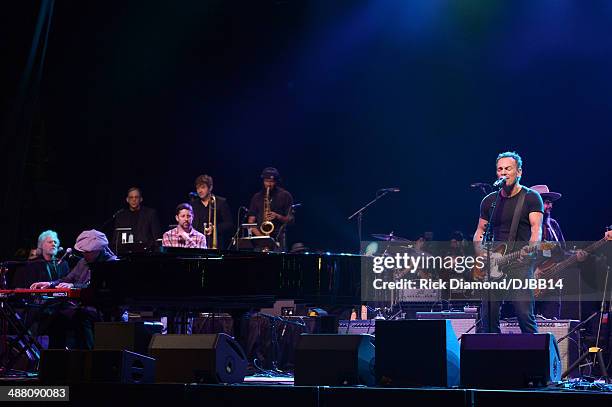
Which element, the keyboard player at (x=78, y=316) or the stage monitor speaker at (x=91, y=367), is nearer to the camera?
the stage monitor speaker at (x=91, y=367)

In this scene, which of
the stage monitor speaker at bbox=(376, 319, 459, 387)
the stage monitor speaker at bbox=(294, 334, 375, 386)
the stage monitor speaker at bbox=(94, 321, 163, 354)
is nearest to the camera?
the stage monitor speaker at bbox=(376, 319, 459, 387)

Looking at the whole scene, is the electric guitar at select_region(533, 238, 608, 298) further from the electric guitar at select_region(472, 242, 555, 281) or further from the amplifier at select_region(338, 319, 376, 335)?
the amplifier at select_region(338, 319, 376, 335)

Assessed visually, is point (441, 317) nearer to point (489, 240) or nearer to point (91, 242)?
point (489, 240)

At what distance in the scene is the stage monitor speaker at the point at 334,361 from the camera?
5945 mm

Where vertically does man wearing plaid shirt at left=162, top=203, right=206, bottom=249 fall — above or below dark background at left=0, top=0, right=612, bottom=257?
below

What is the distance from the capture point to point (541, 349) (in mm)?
5598

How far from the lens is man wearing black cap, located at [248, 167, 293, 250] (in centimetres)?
1113

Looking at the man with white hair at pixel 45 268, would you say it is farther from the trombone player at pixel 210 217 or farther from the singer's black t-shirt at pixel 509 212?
the singer's black t-shirt at pixel 509 212

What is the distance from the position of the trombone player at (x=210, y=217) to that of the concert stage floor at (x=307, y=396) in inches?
195

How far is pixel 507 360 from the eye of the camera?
18.6 feet

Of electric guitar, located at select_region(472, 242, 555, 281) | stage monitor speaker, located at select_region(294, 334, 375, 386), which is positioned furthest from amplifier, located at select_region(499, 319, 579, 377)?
stage monitor speaker, located at select_region(294, 334, 375, 386)

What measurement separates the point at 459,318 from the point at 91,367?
16.9ft

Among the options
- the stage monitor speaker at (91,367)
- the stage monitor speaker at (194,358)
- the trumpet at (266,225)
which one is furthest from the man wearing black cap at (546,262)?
the stage monitor speaker at (91,367)

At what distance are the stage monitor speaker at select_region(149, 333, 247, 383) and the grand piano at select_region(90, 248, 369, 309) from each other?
48.2 inches
